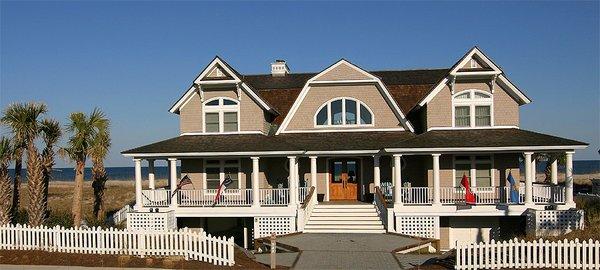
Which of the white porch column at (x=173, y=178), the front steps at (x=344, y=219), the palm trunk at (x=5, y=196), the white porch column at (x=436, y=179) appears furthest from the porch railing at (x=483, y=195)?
the palm trunk at (x=5, y=196)

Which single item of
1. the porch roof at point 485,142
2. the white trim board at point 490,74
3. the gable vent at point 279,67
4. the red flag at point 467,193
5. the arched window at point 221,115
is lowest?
the red flag at point 467,193

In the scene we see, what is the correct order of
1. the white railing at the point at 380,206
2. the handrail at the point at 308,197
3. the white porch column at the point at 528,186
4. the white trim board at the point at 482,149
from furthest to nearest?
the handrail at the point at 308,197 → the white railing at the point at 380,206 → the white porch column at the point at 528,186 → the white trim board at the point at 482,149

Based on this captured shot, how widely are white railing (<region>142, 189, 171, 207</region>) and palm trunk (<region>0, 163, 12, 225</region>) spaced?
5540mm

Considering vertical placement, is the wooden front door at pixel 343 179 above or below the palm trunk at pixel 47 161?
below

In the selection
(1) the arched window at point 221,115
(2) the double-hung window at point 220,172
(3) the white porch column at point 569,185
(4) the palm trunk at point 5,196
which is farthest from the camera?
(1) the arched window at point 221,115

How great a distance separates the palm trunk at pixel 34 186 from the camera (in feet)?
75.0

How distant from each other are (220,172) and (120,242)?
9.32 meters

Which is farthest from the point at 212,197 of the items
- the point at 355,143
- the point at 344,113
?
the point at 344,113

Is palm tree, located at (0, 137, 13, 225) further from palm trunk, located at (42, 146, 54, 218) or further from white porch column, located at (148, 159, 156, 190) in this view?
white porch column, located at (148, 159, 156, 190)

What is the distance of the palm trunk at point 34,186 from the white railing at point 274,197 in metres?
8.94

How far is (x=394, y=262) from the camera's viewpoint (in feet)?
58.0

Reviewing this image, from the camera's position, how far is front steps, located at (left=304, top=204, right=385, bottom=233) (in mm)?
24078

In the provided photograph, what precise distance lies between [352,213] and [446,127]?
5.95m

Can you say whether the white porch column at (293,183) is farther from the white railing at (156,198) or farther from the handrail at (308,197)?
the white railing at (156,198)
